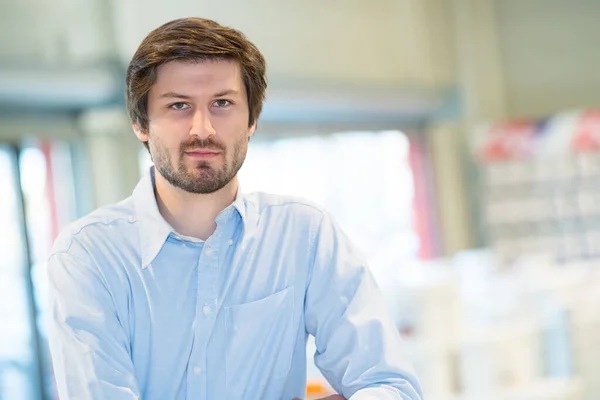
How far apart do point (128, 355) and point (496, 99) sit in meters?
8.29

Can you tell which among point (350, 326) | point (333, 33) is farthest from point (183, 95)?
point (333, 33)

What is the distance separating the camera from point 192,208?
1354mm

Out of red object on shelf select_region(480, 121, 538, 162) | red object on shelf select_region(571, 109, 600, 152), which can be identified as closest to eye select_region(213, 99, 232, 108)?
red object on shelf select_region(571, 109, 600, 152)

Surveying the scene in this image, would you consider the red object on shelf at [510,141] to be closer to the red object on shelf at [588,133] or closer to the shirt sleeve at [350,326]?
the red object on shelf at [588,133]

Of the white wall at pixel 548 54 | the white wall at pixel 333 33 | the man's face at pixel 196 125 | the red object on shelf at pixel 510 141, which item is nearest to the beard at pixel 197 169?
the man's face at pixel 196 125

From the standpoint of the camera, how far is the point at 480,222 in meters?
9.01

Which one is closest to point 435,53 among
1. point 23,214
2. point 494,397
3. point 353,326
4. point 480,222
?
Answer: point 480,222

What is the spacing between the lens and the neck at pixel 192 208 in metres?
1.35

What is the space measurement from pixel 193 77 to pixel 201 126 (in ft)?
0.24

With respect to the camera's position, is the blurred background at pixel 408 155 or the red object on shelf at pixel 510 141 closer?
the blurred background at pixel 408 155

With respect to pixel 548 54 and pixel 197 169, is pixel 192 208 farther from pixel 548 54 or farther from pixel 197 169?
pixel 548 54

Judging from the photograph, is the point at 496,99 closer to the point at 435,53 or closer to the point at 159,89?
the point at 435,53

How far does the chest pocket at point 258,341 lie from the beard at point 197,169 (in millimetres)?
184

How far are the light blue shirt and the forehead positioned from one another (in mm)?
167
